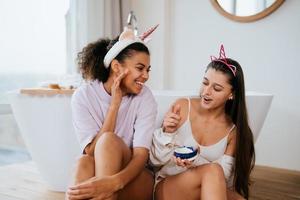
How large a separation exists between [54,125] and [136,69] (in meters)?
0.67

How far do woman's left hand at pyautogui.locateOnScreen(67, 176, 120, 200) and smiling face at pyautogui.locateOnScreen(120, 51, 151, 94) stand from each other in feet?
1.24

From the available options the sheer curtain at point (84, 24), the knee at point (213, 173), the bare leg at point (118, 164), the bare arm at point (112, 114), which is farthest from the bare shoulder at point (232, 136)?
the sheer curtain at point (84, 24)

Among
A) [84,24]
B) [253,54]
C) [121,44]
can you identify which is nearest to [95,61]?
[121,44]

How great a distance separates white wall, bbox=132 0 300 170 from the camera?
2.27 metres

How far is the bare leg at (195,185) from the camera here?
41.7 inches

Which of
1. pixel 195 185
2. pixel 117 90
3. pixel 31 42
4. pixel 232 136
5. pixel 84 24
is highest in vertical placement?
pixel 84 24

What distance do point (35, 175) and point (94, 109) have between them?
1060mm

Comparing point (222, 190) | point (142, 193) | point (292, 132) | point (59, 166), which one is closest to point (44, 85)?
point (59, 166)

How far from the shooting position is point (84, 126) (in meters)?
1.25

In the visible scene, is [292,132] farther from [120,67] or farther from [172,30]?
[120,67]

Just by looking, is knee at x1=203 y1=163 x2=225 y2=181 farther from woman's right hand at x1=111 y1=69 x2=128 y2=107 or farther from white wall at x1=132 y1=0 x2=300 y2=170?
white wall at x1=132 y1=0 x2=300 y2=170

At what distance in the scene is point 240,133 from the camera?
128 centimetres

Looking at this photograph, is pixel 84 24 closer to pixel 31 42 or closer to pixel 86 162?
pixel 31 42

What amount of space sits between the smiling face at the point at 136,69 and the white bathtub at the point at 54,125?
41cm
